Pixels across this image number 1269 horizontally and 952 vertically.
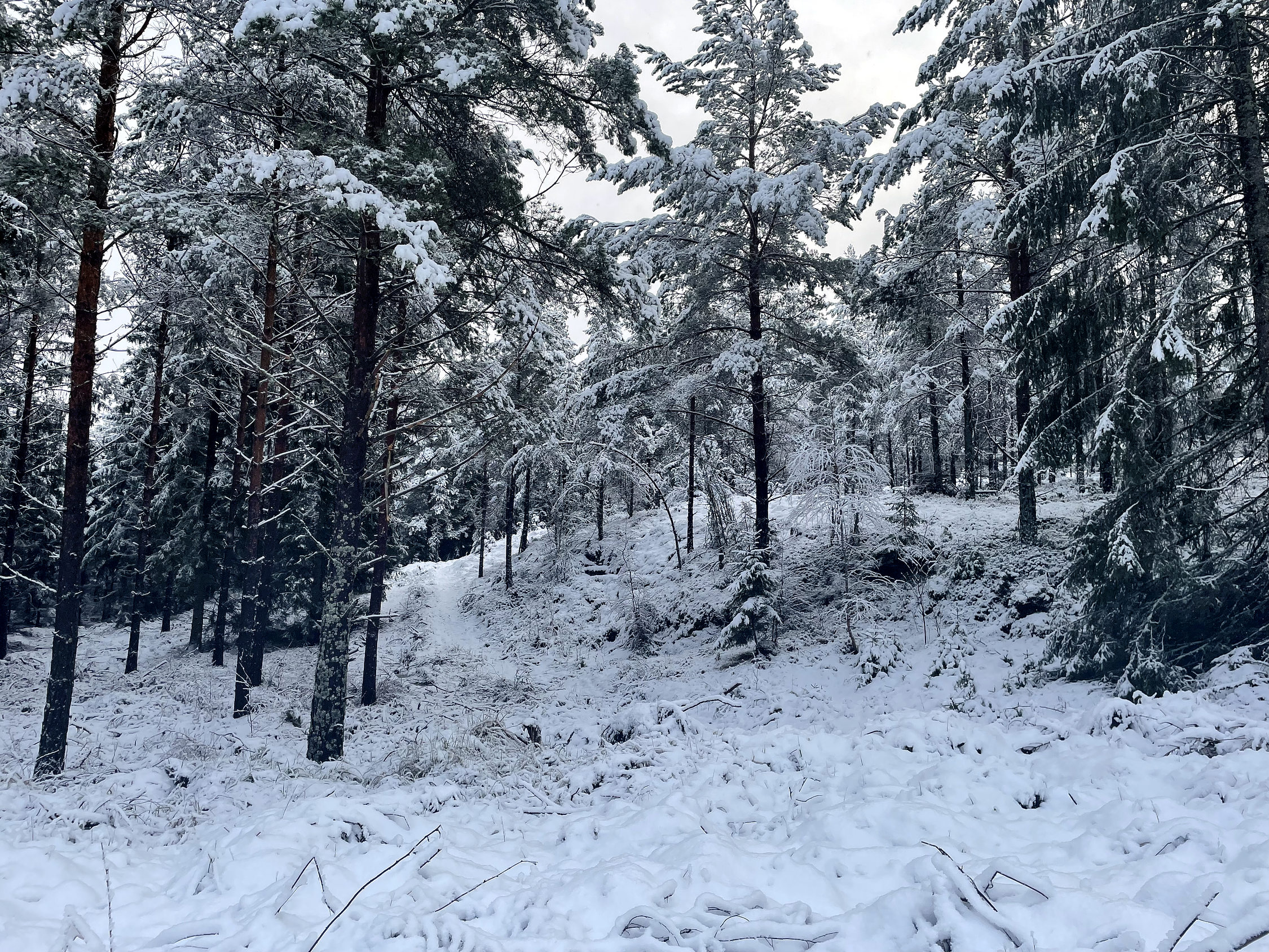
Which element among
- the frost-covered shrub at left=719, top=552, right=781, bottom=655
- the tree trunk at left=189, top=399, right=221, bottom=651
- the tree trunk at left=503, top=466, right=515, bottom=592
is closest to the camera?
the frost-covered shrub at left=719, top=552, right=781, bottom=655

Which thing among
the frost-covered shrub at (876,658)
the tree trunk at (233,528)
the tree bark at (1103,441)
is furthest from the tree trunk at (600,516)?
the tree bark at (1103,441)

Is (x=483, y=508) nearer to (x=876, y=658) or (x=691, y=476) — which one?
(x=691, y=476)

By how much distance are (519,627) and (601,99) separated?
18.9 metres

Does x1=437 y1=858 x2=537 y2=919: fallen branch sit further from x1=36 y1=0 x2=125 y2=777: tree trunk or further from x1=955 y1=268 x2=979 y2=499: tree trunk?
x1=955 y1=268 x2=979 y2=499: tree trunk

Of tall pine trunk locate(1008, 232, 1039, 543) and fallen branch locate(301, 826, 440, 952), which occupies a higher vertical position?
tall pine trunk locate(1008, 232, 1039, 543)

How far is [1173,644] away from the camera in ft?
23.5

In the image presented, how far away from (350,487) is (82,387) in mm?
4267

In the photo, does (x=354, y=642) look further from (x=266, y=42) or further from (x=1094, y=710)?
(x=1094, y=710)

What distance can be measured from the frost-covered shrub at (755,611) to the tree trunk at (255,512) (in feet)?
31.1

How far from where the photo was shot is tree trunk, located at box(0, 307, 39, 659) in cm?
1533

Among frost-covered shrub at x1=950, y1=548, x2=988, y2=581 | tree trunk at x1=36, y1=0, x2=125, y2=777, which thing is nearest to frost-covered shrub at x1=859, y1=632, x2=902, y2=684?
frost-covered shrub at x1=950, y1=548, x2=988, y2=581

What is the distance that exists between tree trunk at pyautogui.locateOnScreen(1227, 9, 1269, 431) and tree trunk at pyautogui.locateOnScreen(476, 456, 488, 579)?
27291mm

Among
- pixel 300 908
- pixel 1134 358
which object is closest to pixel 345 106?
pixel 300 908

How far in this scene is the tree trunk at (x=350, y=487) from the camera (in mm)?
7504
